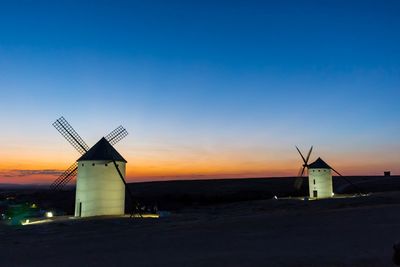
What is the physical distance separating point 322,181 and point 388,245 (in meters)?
38.6

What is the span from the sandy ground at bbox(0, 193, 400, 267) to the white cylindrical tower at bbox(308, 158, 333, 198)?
2964 cm

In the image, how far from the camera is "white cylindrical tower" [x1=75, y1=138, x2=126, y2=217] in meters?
28.4

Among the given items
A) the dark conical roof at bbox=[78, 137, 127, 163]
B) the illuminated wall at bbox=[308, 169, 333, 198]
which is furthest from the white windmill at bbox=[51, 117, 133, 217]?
the illuminated wall at bbox=[308, 169, 333, 198]

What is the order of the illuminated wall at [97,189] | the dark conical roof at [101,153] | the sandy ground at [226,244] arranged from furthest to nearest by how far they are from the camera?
the dark conical roof at [101,153]
the illuminated wall at [97,189]
the sandy ground at [226,244]

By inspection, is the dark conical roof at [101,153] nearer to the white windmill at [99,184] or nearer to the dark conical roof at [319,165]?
the white windmill at [99,184]

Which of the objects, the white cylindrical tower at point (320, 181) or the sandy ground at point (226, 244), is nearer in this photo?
the sandy ground at point (226, 244)

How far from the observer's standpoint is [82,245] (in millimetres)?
14367

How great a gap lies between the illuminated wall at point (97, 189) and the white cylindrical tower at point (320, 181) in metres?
30.5

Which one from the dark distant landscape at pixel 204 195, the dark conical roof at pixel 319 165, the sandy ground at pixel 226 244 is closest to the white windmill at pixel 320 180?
the dark conical roof at pixel 319 165

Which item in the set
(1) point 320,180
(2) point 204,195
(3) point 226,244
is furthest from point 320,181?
(3) point 226,244

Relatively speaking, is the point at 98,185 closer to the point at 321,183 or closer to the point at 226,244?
the point at 226,244

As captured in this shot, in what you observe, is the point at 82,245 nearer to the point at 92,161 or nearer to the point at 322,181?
the point at 92,161

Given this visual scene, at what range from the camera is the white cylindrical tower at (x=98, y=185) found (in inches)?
1118

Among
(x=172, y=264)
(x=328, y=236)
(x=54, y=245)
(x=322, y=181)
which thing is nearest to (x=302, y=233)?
(x=328, y=236)
